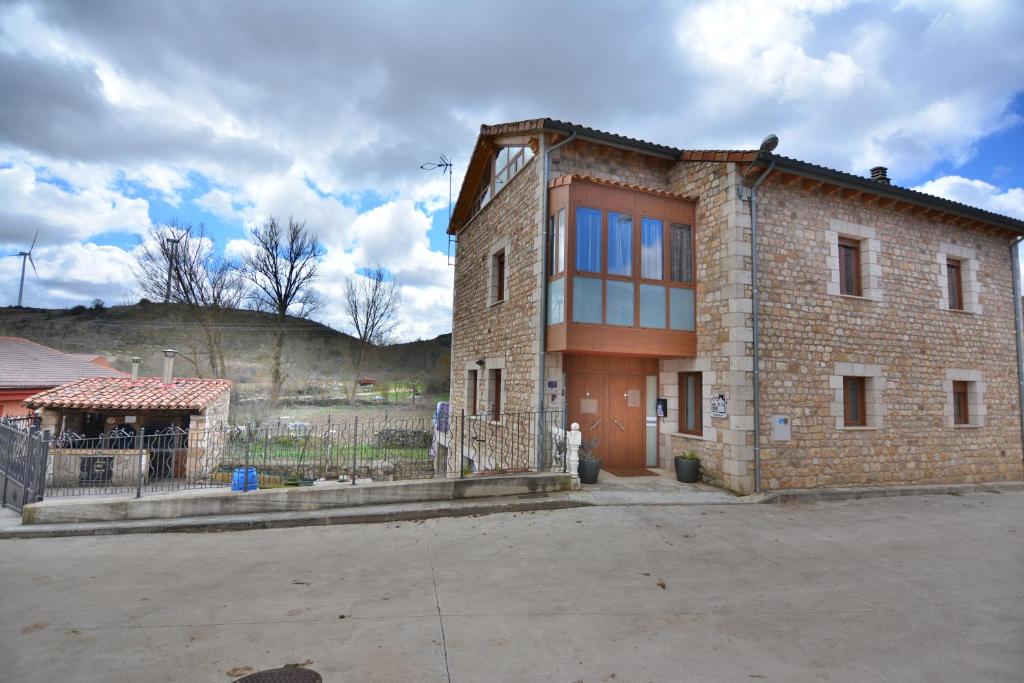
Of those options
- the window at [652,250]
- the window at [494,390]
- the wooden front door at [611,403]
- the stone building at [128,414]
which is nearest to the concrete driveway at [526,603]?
the wooden front door at [611,403]

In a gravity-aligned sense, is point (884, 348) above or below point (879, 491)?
above

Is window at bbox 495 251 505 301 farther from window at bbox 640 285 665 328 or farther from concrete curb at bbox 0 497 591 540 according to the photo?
concrete curb at bbox 0 497 591 540

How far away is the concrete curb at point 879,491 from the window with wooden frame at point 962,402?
1400 millimetres

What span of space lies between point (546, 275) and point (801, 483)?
5797 mm

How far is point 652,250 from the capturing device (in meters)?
9.07

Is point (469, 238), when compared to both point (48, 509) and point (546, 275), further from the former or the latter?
point (48, 509)

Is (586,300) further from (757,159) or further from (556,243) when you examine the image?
(757,159)

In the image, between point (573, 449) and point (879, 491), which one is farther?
point (879, 491)

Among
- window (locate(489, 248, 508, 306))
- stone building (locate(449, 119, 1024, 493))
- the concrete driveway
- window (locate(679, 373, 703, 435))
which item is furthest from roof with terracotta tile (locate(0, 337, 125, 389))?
window (locate(679, 373, 703, 435))

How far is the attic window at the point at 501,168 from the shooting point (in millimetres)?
10391

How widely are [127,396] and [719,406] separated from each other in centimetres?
1328

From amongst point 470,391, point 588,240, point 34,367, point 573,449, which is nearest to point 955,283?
point 588,240

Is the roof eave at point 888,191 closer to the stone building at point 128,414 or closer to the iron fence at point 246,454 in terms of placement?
the iron fence at point 246,454

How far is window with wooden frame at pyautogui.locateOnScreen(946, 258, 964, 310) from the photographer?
1108 cm
